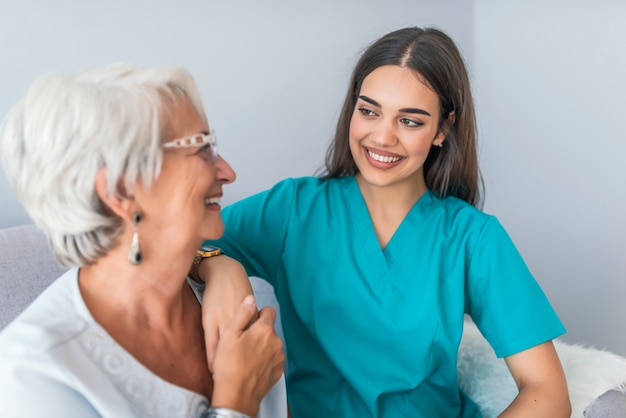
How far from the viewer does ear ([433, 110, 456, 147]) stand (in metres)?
1.46

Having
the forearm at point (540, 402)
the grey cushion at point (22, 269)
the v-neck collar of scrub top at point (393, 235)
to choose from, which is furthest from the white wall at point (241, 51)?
the forearm at point (540, 402)

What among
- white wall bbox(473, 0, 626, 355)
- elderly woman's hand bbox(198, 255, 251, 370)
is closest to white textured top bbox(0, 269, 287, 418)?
elderly woman's hand bbox(198, 255, 251, 370)

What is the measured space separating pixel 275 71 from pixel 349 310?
0.75 metres

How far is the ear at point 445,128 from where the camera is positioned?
1458mm

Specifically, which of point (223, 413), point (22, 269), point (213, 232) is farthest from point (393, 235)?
point (22, 269)

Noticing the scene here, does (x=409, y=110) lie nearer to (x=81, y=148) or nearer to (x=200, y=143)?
(x=200, y=143)

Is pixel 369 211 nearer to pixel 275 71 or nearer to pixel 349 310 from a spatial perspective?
pixel 349 310

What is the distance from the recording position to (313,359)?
1.48 metres

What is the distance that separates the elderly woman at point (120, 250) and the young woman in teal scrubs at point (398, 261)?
1.09 ft

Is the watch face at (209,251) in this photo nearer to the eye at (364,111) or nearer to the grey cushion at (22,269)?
the grey cushion at (22,269)

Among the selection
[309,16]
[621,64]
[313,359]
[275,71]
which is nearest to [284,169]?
[275,71]

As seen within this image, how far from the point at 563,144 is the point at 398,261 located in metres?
1.06

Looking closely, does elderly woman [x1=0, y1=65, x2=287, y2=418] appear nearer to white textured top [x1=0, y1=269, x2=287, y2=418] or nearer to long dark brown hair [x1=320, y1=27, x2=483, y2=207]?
white textured top [x1=0, y1=269, x2=287, y2=418]

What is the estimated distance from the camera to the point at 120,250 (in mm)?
1033
